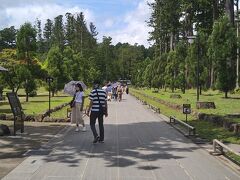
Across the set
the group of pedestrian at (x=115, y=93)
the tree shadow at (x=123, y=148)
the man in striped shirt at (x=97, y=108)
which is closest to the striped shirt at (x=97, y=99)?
the man in striped shirt at (x=97, y=108)

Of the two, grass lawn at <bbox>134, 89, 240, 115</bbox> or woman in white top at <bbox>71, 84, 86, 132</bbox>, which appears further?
grass lawn at <bbox>134, 89, 240, 115</bbox>

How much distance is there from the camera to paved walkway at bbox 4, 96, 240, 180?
953 centimetres

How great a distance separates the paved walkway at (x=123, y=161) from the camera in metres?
9.53

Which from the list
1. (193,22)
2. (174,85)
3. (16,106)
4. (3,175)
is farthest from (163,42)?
(3,175)

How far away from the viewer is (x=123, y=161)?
1106cm

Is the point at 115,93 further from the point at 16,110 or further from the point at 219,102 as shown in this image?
the point at 16,110

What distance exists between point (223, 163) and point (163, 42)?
293ft

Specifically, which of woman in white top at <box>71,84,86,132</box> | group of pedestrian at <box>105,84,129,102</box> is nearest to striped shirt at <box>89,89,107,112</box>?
woman in white top at <box>71,84,86,132</box>

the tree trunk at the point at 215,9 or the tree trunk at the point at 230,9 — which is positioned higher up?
the tree trunk at the point at 215,9

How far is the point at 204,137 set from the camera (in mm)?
15836

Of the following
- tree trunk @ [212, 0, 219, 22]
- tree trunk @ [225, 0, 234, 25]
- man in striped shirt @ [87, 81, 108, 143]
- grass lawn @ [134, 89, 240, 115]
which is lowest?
grass lawn @ [134, 89, 240, 115]

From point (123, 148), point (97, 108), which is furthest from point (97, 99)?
point (123, 148)

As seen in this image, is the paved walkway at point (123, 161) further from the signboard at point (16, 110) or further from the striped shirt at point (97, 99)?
the signboard at point (16, 110)

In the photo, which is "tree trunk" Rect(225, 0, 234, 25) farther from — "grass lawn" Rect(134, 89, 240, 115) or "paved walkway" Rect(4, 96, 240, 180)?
"paved walkway" Rect(4, 96, 240, 180)
